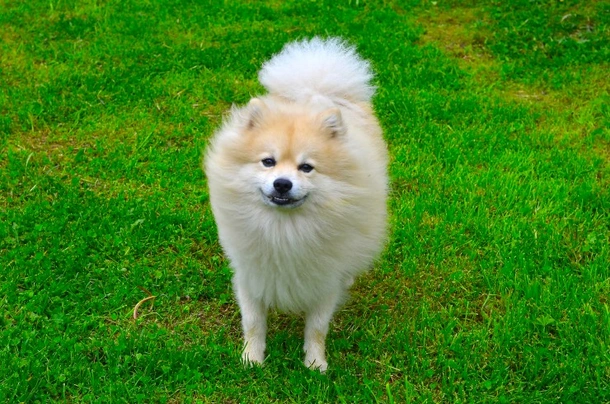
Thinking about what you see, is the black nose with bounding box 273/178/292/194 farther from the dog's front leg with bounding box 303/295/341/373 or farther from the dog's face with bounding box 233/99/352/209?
the dog's front leg with bounding box 303/295/341/373

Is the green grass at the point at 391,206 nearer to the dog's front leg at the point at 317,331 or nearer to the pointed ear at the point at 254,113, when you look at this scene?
the dog's front leg at the point at 317,331

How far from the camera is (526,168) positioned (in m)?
4.66

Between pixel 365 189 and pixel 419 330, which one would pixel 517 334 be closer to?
pixel 419 330

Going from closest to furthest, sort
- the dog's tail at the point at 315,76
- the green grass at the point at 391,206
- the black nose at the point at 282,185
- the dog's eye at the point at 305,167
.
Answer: the black nose at the point at 282,185 < the dog's eye at the point at 305,167 < the green grass at the point at 391,206 < the dog's tail at the point at 315,76

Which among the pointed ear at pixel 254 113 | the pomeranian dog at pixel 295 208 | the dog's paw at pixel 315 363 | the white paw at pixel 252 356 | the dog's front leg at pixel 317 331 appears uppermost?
the pointed ear at pixel 254 113

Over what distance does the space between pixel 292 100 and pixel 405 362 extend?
4.66 ft

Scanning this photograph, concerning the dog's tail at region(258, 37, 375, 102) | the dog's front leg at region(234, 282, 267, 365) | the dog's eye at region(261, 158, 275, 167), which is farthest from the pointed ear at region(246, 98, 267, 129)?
the dog's front leg at region(234, 282, 267, 365)

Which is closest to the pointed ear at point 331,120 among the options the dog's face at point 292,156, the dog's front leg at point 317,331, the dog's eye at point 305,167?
the dog's face at point 292,156

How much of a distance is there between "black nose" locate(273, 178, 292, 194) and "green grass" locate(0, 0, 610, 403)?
3.02ft

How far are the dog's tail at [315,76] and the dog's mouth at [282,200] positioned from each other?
0.92m

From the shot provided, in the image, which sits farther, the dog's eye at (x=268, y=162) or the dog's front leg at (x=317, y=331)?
the dog's front leg at (x=317, y=331)

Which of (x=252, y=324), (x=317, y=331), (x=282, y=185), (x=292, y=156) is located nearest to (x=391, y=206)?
(x=317, y=331)

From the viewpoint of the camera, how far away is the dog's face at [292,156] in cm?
266

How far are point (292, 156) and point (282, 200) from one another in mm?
190
